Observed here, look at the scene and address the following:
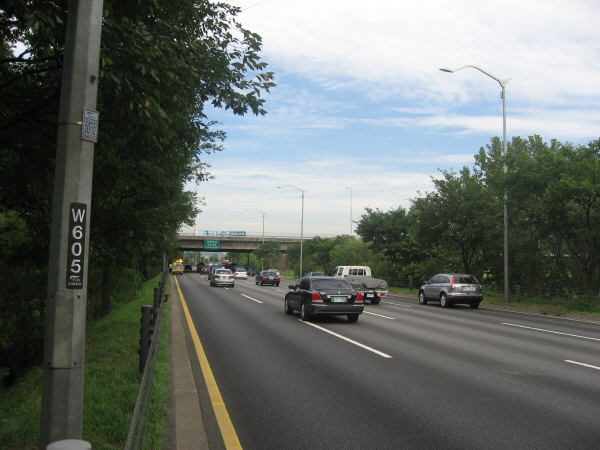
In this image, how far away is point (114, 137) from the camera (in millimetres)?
7551

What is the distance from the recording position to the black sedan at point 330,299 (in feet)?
52.9

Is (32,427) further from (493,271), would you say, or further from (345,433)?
(493,271)

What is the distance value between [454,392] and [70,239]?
571 centimetres

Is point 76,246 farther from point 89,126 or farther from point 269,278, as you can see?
point 269,278

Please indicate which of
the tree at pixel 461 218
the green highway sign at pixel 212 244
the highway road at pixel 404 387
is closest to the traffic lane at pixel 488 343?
the highway road at pixel 404 387

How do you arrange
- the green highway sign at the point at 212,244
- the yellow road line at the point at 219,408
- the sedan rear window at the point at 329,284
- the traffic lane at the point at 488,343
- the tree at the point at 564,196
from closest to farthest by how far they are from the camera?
the yellow road line at the point at 219,408 < the traffic lane at the point at 488,343 < the sedan rear window at the point at 329,284 < the tree at the point at 564,196 < the green highway sign at the point at 212,244

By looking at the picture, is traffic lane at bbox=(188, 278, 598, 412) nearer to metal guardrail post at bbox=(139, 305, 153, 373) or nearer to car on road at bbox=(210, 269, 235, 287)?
metal guardrail post at bbox=(139, 305, 153, 373)

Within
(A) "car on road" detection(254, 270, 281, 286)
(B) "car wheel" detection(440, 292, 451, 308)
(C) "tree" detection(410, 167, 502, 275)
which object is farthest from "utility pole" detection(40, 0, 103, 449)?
(A) "car on road" detection(254, 270, 281, 286)

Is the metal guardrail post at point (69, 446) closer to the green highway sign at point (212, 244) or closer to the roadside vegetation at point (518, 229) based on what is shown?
the roadside vegetation at point (518, 229)

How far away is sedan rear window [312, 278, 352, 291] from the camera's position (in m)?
16.5

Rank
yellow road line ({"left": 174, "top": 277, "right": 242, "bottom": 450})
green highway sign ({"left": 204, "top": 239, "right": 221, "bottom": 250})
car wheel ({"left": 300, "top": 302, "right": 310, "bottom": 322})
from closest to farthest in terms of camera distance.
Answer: yellow road line ({"left": 174, "top": 277, "right": 242, "bottom": 450}) → car wheel ({"left": 300, "top": 302, "right": 310, "bottom": 322}) → green highway sign ({"left": 204, "top": 239, "right": 221, "bottom": 250})

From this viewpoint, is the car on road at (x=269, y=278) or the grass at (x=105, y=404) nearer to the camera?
the grass at (x=105, y=404)

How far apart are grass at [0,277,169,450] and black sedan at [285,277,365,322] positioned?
6.07 m

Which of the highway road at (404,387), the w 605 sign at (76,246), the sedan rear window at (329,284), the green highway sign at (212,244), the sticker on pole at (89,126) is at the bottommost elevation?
the highway road at (404,387)
